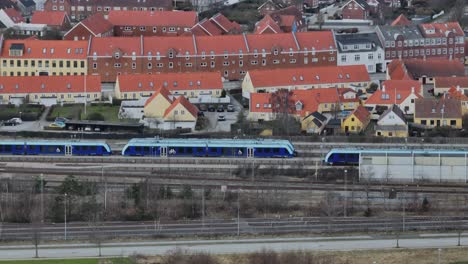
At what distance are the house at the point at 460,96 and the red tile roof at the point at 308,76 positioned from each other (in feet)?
12.8

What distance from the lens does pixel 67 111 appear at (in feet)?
156

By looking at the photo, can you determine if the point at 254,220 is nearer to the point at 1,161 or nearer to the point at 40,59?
the point at 1,161

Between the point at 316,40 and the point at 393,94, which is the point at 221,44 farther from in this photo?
the point at 393,94

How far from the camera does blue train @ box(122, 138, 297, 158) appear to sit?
138 feet

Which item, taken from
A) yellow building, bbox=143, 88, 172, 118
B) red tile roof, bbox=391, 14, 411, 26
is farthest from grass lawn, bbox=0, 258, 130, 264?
red tile roof, bbox=391, 14, 411, 26

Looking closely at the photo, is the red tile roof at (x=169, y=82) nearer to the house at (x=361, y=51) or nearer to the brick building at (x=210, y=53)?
the brick building at (x=210, y=53)

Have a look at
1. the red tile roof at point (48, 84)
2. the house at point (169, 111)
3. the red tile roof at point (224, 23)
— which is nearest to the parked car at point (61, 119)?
the house at point (169, 111)

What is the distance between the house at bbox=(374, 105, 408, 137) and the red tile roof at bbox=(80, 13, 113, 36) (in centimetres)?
1438

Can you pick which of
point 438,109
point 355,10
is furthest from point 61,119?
point 355,10

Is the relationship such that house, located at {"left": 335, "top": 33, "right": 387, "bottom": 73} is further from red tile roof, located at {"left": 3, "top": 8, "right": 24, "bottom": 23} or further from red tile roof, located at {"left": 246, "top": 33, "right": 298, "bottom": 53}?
red tile roof, located at {"left": 3, "top": 8, "right": 24, "bottom": 23}

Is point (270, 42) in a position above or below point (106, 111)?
above

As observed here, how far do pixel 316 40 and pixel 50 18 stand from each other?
37.4 feet

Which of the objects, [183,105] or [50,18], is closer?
[183,105]

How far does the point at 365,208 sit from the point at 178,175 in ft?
19.6
